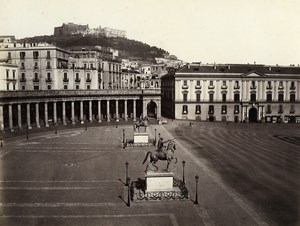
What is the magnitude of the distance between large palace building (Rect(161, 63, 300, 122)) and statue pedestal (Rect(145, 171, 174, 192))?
205 feet

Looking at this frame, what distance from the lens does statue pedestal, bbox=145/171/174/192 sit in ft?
93.0

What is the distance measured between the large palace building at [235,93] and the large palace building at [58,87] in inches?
255

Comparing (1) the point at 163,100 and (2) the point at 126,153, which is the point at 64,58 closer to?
Result: (1) the point at 163,100

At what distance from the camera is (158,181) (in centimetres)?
2848

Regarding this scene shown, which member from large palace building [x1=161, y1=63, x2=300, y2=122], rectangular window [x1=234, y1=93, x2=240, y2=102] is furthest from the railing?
rectangular window [x1=234, y1=93, x2=240, y2=102]

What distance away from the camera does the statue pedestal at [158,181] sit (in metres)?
28.3

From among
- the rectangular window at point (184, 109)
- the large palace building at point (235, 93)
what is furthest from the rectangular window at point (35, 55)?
the rectangular window at point (184, 109)

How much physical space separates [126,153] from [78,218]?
23.8 metres

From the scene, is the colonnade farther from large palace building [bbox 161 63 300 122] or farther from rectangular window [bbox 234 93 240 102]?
rectangular window [bbox 234 93 240 102]

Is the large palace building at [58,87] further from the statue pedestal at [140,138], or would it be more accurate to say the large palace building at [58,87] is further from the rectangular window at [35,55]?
the statue pedestal at [140,138]

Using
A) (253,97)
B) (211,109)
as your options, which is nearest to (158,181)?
(211,109)

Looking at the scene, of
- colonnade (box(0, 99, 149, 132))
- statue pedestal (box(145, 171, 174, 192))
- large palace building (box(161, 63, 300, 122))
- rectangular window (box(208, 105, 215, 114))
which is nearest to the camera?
statue pedestal (box(145, 171, 174, 192))

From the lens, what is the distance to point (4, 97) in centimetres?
6725

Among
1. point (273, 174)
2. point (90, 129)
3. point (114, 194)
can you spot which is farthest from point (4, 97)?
point (273, 174)
